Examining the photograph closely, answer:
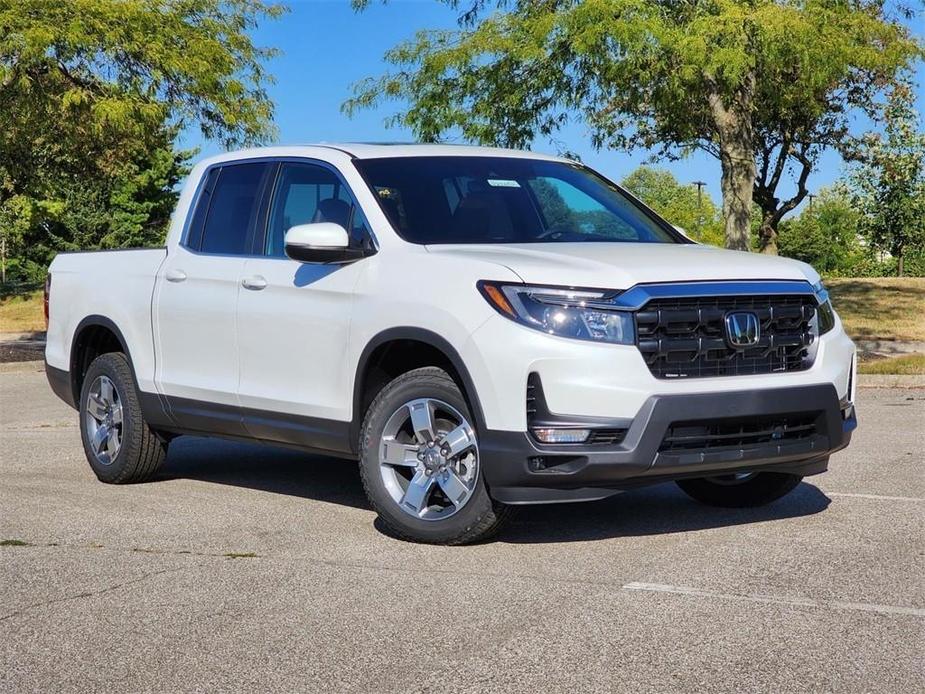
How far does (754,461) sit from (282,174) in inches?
127

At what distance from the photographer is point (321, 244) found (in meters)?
7.35

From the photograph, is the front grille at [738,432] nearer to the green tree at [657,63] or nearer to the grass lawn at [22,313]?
the green tree at [657,63]

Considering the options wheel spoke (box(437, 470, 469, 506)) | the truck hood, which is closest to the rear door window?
the truck hood

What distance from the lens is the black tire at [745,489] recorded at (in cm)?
797

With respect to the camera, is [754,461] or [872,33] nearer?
[754,461]

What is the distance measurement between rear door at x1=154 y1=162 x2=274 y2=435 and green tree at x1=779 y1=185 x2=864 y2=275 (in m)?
70.2

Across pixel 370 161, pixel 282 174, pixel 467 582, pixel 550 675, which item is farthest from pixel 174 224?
pixel 550 675

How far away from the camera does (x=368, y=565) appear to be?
6.61m

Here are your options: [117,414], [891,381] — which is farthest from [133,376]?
[891,381]

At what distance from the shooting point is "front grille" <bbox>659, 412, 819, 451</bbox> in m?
6.66

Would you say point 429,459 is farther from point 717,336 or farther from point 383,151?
point 383,151

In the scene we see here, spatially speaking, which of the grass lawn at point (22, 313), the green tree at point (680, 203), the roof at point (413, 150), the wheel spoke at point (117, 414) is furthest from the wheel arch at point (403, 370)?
the green tree at point (680, 203)

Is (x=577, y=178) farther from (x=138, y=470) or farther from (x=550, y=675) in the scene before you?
(x=550, y=675)

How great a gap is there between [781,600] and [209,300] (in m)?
3.96
